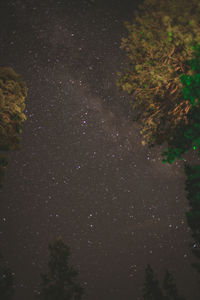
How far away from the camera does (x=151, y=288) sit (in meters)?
24.7

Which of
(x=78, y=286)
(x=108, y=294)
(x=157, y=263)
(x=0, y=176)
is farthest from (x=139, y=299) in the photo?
(x=0, y=176)

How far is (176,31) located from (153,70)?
1.16 meters

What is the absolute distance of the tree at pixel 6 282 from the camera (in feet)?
61.4

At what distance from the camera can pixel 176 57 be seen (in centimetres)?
651

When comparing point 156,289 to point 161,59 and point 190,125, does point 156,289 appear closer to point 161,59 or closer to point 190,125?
point 190,125

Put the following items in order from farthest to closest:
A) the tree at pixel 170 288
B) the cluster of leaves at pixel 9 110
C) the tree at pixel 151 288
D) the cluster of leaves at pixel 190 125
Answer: the tree at pixel 170 288
the tree at pixel 151 288
the cluster of leaves at pixel 9 110
the cluster of leaves at pixel 190 125

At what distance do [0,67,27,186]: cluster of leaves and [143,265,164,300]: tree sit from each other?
24.3 metres

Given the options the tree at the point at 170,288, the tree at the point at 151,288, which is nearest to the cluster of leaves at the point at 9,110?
the tree at the point at 151,288

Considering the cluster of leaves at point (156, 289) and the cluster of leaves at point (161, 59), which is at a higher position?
the cluster of leaves at point (161, 59)

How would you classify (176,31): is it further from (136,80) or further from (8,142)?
(8,142)

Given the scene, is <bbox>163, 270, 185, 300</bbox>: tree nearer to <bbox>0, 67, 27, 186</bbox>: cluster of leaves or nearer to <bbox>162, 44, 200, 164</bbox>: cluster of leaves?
<bbox>162, 44, 200, 164</bbox>: cluster of leaves

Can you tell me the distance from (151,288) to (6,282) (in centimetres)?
1614

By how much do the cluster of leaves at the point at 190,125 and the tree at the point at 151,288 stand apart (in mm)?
23889

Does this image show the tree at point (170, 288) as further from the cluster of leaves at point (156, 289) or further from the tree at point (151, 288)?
the tree at point (151, 288)
